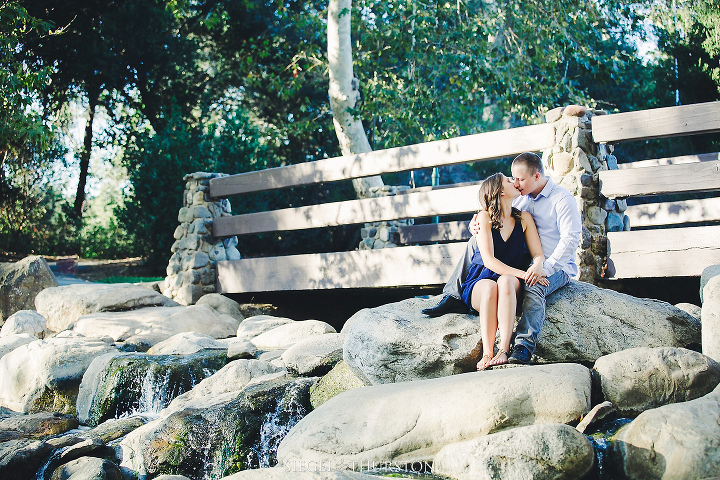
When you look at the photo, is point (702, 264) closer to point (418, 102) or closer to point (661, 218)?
point (661, 218)

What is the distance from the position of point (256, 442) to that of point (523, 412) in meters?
2.04

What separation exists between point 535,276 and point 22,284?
841 cm

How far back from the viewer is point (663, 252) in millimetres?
6219

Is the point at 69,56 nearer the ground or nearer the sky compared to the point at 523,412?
nearer the sky

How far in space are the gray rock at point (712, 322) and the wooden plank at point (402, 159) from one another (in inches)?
106

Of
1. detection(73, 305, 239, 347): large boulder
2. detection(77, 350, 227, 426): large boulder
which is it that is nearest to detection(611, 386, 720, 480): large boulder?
detection(77, 350, 227, 426): large boulder

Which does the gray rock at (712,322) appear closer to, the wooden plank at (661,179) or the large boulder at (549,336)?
the large boulder at (549,336)

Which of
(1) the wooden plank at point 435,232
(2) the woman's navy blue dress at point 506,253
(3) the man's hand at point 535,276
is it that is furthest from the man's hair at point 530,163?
(1) the wooden plank at point 435,232

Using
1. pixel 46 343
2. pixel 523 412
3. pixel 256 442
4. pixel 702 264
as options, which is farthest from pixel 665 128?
pixel 46 343

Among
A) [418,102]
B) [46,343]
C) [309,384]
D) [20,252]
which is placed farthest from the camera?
[20,252]

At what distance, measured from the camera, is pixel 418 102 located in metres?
12.7

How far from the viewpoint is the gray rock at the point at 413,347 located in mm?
4434

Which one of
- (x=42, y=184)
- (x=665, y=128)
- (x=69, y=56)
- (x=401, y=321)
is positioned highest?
(x=69, y=56)

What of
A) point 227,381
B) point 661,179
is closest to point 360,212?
point 227,381
